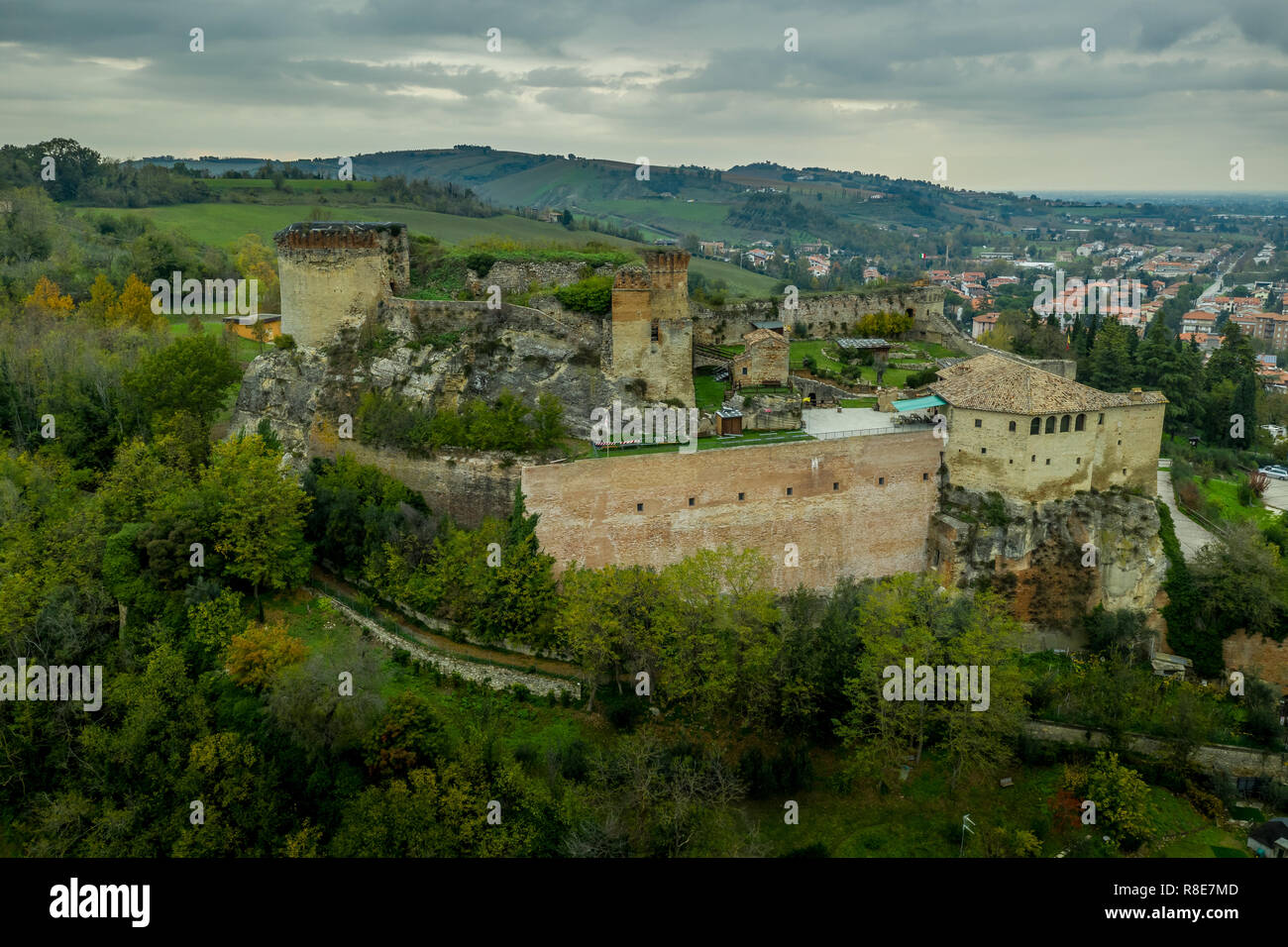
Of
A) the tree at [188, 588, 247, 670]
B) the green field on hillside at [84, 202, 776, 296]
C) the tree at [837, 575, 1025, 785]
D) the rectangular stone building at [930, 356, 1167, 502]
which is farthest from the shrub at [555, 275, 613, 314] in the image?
the green field on hillside at [84, 202, 776, 296]

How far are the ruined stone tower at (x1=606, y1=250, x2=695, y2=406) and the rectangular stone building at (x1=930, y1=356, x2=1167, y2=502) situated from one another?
8376 millimetres

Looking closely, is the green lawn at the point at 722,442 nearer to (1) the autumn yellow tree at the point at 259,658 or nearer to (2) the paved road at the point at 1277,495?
(1) the autumn yellow tree at the point at 259,658

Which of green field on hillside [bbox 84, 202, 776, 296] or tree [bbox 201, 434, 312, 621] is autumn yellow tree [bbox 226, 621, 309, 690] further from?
green field on hillside [bbox 84, 202, 776, 296]

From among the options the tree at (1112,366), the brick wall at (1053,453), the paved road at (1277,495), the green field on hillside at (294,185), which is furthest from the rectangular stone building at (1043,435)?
the green field on hillside at (294,185)

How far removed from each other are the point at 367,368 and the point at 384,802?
1543cm

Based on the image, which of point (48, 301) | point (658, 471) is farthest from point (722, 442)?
point (48, 301)

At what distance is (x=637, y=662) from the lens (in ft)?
85.2

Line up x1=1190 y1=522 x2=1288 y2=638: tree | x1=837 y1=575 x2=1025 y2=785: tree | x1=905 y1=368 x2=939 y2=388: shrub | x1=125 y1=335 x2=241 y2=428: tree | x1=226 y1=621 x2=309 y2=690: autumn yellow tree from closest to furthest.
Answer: x1=226 y1=621 x2=309 y2=690: autumn yellow tree, x1=837 y1=575 x2=1025 y2=785: tree, x1=1190 y1=522 x2=1288 y2=638: tree, x1=125 y1=335 x2=241 y2=428: tree, x1=905 y1=368 x2=939 y2=388: shrub

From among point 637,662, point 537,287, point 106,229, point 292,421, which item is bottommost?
point 637,662

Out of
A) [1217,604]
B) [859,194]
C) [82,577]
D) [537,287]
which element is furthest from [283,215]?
[859,194]

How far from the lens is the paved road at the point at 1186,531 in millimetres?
33284

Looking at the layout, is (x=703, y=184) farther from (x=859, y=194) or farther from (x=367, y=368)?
(x=367, y=368)

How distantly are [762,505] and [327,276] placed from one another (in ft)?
51.6

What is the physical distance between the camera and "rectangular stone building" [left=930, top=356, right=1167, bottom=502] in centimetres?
3041
